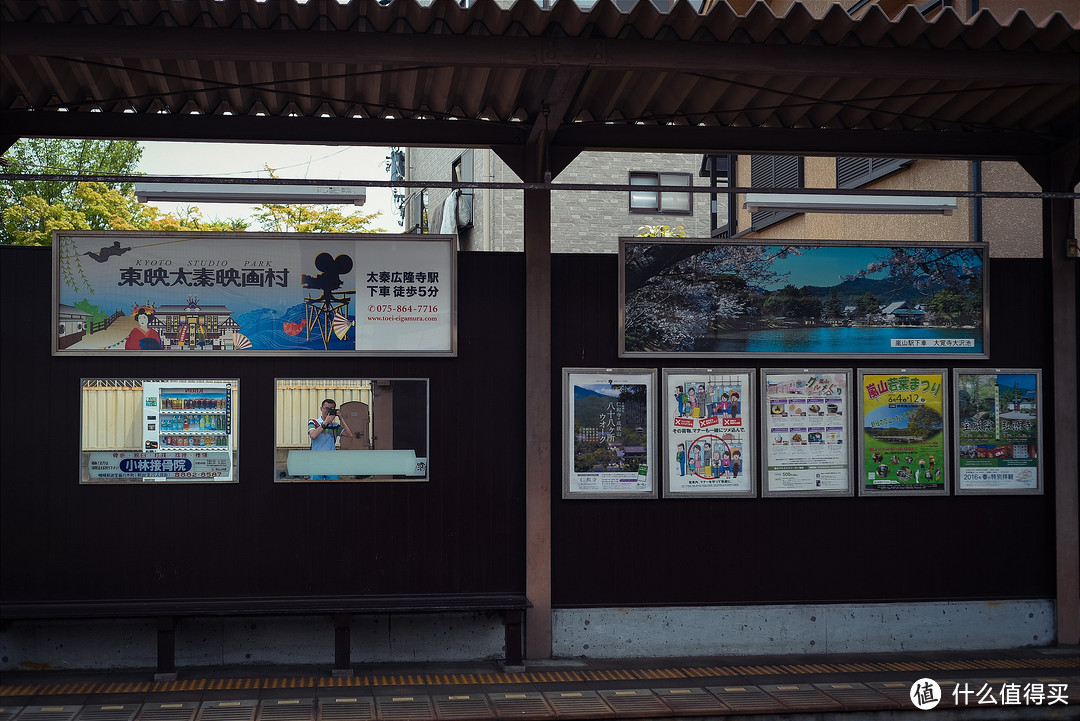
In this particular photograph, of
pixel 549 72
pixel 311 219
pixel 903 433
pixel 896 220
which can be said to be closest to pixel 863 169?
pixel 896 220

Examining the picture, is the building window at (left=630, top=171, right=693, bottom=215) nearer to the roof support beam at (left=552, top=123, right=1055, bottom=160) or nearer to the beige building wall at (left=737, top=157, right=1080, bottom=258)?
the beige building wall at (left=737, top=157, right=1080, bottom=258)

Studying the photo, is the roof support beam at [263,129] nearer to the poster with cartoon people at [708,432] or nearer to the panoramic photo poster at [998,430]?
the poster with cartoon people at [708,432]

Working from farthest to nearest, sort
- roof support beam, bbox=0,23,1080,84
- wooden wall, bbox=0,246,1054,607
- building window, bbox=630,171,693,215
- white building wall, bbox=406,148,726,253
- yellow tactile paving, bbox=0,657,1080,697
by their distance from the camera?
building window, bbox=630,171,693,215, white building wall, bbox=406,148,726,253, wooden wall, bbox=0,246,1054,607, yellow tactile paving, bbox=0,657,1080,697, roof support beam, bbox=0,23,1080,84

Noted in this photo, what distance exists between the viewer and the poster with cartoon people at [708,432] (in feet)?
26.6

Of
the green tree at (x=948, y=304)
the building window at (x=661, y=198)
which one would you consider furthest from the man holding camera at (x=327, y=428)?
the building window at (x=661, y=198)

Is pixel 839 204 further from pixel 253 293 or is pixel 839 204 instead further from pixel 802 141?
pixel 253 293

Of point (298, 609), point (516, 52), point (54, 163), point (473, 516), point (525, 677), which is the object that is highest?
point (54, 163)

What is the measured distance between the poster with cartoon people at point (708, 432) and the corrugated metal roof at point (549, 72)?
74.7 inches

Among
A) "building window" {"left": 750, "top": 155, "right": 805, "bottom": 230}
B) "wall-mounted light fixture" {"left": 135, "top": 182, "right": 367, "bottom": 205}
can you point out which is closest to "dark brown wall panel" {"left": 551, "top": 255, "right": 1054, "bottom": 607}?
"wall-mounted light fixture" {"left": 135, "top": 182, "right": 367, "bottom": 205}

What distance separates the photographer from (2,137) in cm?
744

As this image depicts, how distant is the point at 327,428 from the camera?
779 centimetres

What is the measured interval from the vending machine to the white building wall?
13554mm

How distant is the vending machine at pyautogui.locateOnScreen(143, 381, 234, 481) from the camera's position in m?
7.65

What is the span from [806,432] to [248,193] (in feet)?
15.8
